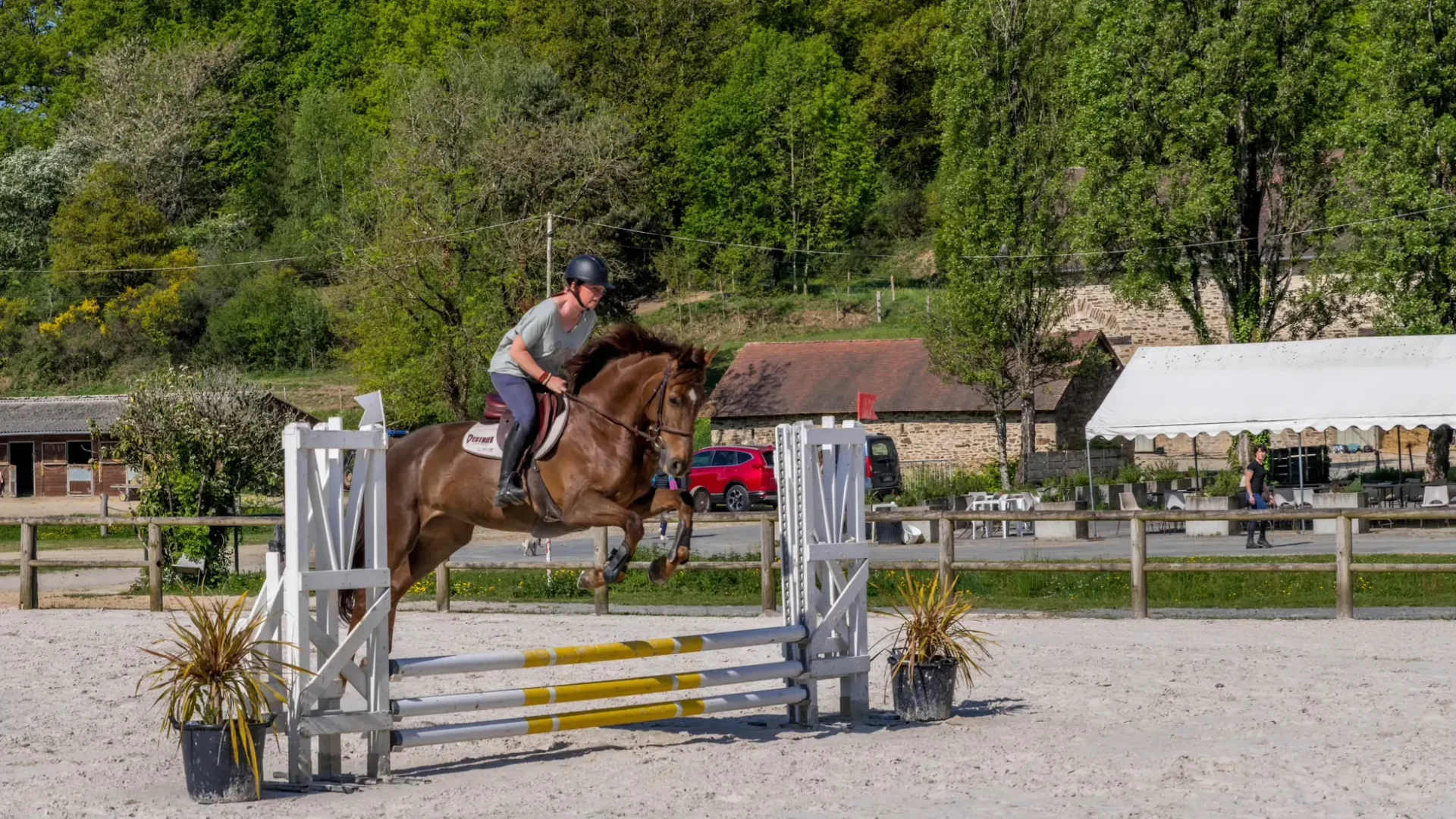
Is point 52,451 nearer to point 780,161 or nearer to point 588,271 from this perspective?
point 780,161

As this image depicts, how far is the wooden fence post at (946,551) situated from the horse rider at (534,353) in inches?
285

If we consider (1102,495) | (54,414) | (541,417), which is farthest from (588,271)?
(54,414)

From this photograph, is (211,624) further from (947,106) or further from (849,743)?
(947,106)

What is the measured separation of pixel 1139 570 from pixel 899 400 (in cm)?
2838

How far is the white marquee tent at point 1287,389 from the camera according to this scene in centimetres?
2542

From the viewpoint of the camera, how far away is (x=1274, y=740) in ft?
25.6

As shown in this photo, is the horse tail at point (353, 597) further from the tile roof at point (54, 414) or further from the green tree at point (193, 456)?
the tile roof at point (54, 414)

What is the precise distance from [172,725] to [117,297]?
57918 mm

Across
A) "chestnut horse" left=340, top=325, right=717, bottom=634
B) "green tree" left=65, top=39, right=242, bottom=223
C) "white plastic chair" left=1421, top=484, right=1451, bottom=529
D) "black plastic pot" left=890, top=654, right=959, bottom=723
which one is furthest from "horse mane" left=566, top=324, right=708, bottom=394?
"green tree" left=65, top=39, right=242, bottom=223

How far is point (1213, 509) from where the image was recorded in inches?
1060

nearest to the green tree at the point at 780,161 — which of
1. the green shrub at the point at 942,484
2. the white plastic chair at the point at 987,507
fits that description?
the green shrub at the point at 942,484

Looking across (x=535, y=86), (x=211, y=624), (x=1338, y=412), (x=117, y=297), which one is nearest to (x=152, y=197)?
(x=117, y=297)

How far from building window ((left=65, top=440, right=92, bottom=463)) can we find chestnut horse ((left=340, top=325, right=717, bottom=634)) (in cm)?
4081

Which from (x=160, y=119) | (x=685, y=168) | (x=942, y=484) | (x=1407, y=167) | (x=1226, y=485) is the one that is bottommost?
(x=1226, y=485)
